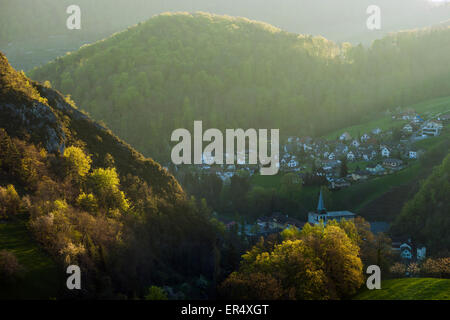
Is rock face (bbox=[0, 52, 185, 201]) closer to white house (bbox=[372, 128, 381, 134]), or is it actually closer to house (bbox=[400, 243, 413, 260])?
house (bbox=[400, 243, 413, 260])

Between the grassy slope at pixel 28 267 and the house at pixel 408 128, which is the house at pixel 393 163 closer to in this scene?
the house at pixel 408 128

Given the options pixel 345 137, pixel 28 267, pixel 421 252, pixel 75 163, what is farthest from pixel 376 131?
pixel 28 267

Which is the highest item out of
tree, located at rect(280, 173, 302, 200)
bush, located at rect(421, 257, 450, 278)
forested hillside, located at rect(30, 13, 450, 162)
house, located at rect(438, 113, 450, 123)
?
forested hillside, located at rect(30, 13, 450, 162)

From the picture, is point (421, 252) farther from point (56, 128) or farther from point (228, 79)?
point (228, 79)

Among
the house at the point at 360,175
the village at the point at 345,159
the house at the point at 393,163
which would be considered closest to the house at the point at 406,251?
the village at the point at 345,159

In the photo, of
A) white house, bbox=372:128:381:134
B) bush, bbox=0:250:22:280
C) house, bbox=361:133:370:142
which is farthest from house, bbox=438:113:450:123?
bush, bbox=0:250:22:280
